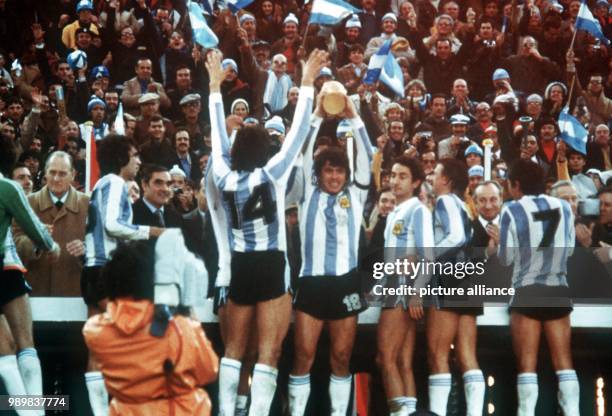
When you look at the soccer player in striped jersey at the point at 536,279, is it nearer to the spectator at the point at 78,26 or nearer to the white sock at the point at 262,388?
the white sock at the point at 262,388

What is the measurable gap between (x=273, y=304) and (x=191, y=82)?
2.11 meters

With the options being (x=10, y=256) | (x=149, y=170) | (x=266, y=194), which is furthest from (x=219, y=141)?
(x=10, y=256)

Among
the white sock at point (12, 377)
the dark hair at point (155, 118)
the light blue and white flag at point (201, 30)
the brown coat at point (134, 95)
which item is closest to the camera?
the white sock at point (12, 377)

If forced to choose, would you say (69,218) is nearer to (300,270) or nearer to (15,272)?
(15,272)

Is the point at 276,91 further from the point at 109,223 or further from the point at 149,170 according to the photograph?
the point at 109,223

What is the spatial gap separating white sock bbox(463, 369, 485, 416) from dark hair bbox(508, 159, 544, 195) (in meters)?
1.06

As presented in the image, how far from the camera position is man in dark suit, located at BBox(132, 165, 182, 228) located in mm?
7016

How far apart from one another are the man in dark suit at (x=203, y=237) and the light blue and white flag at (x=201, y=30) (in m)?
1.52

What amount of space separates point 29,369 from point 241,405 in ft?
3.73

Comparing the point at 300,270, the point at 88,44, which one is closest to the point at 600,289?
the point at 300,270

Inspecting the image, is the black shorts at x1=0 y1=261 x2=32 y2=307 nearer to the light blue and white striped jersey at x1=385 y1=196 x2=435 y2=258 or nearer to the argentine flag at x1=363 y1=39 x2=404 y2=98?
the light blue and white striped jersey at x1=385 y1=196 x2=435 y2=258

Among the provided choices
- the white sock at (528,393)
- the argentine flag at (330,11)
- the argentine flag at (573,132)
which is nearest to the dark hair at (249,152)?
the argentine flag at (330,11)

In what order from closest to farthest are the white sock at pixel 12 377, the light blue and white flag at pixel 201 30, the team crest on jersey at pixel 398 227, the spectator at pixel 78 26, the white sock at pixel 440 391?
the white sock at pixel 12 377 → the white sock at pixel 440 391 → the team crest on jersey at pixel 398 227 → the light blue and white flag at pixel 201 30 → the spectator at pixel 78 26

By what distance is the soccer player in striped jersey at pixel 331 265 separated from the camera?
6723 millimetres
